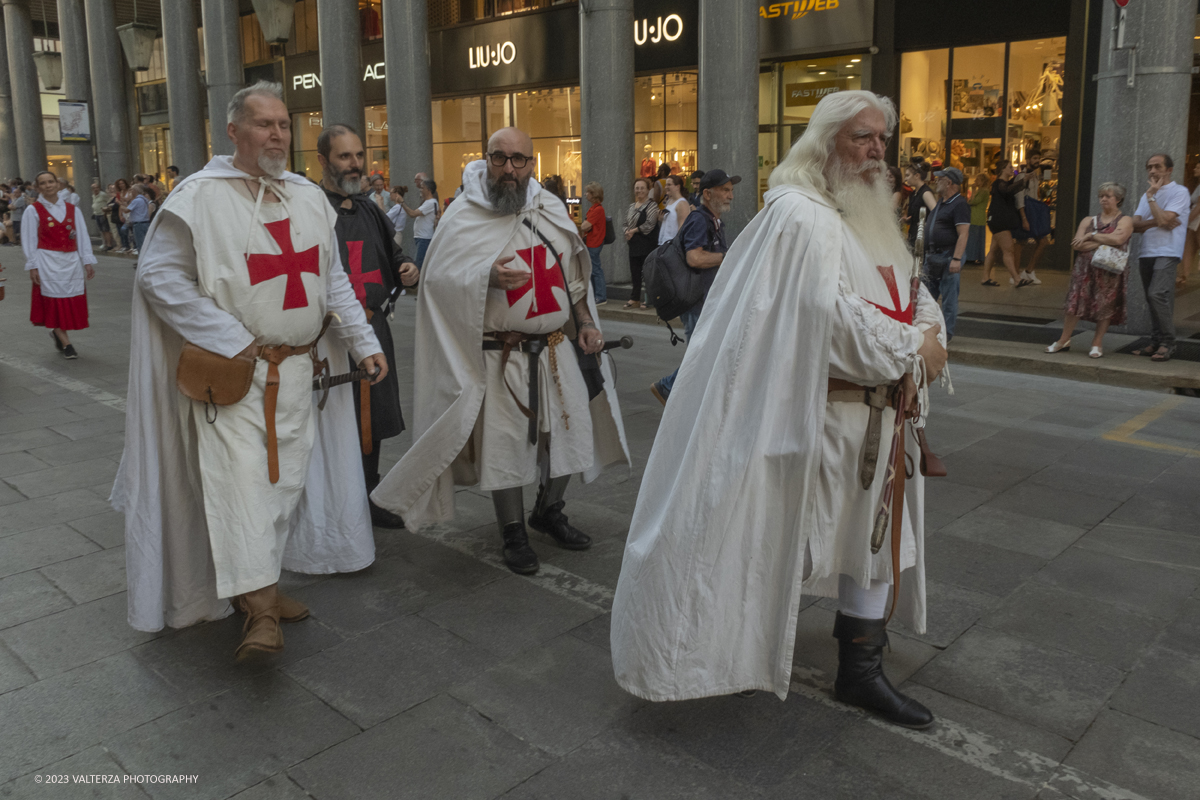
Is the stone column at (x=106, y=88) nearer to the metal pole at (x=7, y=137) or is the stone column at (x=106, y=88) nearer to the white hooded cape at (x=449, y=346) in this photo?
the metal pole at (x=7, y=137)

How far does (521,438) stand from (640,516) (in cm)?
140

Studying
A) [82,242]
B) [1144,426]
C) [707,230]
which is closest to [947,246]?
[1144,426]

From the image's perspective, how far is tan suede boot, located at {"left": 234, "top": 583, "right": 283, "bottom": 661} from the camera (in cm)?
357

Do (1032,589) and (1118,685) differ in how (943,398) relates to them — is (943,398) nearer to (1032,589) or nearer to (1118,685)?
(1032,589)

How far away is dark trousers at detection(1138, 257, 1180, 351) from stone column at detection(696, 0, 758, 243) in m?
5.19

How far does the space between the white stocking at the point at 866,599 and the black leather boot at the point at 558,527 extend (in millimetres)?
1756

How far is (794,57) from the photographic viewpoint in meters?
18.5

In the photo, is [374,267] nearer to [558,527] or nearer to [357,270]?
[357,270]

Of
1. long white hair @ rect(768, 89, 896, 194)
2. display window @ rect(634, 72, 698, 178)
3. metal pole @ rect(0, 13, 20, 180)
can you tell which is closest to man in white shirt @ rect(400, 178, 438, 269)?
display window @ rect(634, 72, 698, 178)

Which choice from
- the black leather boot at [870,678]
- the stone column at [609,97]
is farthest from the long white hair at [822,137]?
the stone column at [609,97]

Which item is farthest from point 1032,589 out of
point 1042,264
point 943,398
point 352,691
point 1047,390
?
point 1042,264

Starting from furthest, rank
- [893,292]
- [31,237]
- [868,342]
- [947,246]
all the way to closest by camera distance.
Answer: [31,237], [947,246], [893,292], [868,342]

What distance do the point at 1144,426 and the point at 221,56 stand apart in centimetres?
1992

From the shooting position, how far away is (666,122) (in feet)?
68.4
